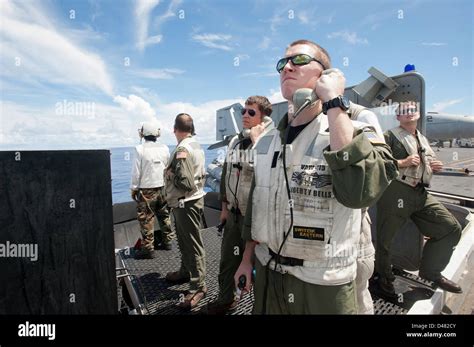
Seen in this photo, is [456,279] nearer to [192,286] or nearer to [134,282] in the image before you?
[192,286]

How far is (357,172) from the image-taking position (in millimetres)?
1151

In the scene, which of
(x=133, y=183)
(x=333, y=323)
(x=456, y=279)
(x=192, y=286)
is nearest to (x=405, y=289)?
(x=456, y=279)

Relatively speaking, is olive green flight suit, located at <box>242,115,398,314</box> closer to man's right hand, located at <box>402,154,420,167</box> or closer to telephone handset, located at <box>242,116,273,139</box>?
telephone handset, located at <box>242,116,273,139</box>

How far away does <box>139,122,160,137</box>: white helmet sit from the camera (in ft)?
14.2

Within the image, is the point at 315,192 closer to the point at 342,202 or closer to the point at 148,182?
the point at 342,202

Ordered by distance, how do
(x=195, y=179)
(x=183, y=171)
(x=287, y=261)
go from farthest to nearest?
(x=195, y=179)
(x=183, y=171)
(x=287, y=261)

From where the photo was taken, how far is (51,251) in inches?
52.7

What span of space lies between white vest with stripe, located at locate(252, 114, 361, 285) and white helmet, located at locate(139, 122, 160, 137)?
3.31m

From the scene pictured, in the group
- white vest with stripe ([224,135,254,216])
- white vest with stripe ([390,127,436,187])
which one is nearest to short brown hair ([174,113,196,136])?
white vest with stripe ([224,135,254,216])

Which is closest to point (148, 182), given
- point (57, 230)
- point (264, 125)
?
point (264, 125)

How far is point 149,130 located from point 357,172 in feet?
12.5

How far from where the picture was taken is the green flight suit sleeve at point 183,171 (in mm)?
2906

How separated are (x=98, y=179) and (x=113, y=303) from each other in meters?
0.71

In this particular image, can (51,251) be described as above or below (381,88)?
below
